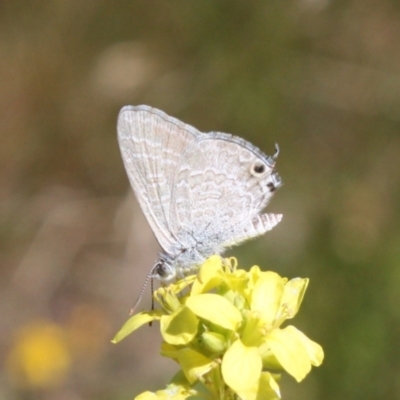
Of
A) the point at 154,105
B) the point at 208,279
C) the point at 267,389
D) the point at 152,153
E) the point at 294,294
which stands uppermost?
the point at 154,105

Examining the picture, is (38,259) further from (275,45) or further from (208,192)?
(208,192)

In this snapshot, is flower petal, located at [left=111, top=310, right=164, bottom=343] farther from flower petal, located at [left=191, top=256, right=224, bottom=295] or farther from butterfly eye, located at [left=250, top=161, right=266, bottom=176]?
butterfly eye, located at [left=250, top=161, right=266, bottom=176]

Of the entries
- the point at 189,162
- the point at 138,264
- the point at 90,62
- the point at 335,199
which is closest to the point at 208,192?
the point at 189,162

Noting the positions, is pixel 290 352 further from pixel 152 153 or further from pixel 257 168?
pixel 152 153

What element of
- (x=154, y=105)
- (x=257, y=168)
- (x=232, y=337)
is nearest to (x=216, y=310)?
(x=232, y=337)

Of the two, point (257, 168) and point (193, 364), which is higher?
point (257, 168)

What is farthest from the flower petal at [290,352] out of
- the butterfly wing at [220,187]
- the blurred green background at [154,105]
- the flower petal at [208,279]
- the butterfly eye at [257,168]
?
the blurred green background at [154,105]

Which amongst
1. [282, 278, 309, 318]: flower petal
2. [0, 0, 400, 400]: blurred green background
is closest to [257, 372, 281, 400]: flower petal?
[282, 278, 309, 318]: flower petal

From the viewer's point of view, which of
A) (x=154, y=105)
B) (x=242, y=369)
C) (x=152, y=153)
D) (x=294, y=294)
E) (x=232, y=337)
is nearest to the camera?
(x=242, y=369)
